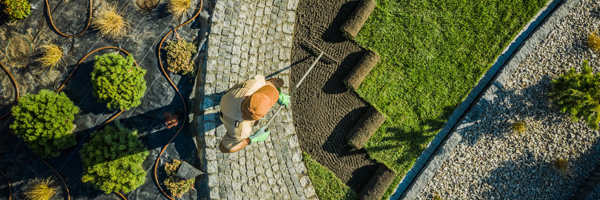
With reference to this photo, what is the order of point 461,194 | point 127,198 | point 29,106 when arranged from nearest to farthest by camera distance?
point 29,106
point 127,198
point 461,194

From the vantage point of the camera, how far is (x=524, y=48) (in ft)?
31.5

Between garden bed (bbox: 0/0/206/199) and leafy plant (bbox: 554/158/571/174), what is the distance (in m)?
9.81

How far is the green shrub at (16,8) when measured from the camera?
8805 millimetres

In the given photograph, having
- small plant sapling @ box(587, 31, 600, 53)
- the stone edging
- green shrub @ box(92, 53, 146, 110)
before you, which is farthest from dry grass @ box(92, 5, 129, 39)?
small plant sapling @ box(587, 31, 600, 53)

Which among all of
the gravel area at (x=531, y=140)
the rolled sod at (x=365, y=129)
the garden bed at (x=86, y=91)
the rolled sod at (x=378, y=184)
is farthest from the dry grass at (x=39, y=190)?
the gravel area at (x=531, y=140)

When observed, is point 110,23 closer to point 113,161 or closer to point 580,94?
point 113,161

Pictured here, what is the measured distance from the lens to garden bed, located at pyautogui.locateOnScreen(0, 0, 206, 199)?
8.83 meters

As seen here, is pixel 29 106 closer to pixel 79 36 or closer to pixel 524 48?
pixel 79 36

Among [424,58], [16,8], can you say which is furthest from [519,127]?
[16,8]

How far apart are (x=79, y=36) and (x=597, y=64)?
14109mm

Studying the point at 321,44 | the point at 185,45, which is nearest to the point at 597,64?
the point at 321,44

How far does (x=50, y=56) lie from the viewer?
28.9 ft

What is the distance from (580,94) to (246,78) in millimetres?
8513

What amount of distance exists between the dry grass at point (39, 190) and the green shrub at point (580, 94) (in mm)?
13219
